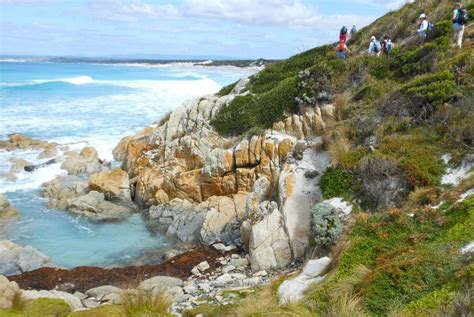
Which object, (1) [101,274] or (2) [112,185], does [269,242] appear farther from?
(2) [112,185]

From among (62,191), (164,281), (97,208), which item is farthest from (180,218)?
(62,191)

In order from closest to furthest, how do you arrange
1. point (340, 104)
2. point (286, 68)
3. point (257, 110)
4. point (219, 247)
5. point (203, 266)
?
point (203, 266)
point (219, 247)
point (340, 104)
point (257, 110)
point (286, 68)

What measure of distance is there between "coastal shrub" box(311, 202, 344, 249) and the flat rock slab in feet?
12.5

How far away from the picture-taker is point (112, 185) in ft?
66.5

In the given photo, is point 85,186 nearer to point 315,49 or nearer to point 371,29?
point 315,49

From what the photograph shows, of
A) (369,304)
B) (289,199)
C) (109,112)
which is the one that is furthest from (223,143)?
(109,112)

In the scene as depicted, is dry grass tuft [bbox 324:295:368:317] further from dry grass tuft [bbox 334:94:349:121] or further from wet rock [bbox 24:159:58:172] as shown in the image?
wet rock [bbox 24:159:58:172]

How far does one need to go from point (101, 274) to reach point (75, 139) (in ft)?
66.1

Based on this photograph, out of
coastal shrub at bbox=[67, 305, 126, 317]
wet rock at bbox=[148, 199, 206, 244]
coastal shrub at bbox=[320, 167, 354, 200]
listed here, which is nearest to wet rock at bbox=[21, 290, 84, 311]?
coastal shrub at bbox=[67, 305, 126, 317]

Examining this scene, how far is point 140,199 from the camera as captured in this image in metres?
20.0

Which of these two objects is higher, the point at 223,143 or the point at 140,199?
the point at 223,143

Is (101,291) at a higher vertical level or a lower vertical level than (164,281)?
lower

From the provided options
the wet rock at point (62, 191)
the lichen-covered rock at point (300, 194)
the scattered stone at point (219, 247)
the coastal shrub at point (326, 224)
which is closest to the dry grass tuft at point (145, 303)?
the coastal shrub at point (326, 224)

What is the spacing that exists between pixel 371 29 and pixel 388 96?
11.9 meters
